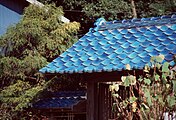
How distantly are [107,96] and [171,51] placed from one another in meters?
1.74

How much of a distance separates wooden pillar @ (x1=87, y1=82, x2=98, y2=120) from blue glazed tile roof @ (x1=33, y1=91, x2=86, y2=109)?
198 centimetres

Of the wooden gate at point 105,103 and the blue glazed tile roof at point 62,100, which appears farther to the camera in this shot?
the blue glazed tile roof at point 62,100

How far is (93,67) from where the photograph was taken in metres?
8.18

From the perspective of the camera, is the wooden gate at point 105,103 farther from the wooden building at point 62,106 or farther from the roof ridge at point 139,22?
the wooden building at point 62,106

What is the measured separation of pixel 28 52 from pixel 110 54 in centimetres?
373

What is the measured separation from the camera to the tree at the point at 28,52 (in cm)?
1127

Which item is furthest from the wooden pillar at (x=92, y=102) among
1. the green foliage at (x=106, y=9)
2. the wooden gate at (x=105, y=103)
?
the green foliage at (x=106, y=9)

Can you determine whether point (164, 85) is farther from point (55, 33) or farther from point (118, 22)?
point (55, 33)

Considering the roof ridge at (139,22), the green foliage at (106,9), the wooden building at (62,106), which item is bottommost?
the wooden building at (62,106)

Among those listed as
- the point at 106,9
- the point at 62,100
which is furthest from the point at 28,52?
the point at 106,9

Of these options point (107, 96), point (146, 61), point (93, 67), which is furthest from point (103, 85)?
point (146, 61)

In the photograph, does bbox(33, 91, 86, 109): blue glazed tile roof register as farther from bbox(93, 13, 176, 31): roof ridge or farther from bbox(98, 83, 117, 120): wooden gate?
bbox(93, 13, 176, 31): roof ridge

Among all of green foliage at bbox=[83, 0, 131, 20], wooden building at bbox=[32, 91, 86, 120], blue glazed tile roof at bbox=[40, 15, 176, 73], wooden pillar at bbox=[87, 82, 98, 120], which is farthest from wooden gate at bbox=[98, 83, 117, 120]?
green foliage at bbox=[83, 0, 131, 20]

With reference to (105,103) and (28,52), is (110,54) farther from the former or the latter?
(28,52)
